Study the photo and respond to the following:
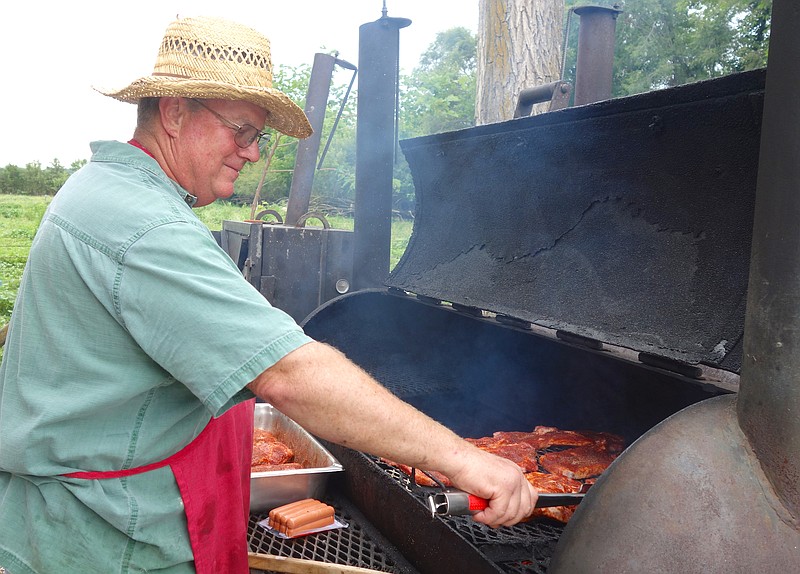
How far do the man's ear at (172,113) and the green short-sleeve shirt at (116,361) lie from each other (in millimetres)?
157

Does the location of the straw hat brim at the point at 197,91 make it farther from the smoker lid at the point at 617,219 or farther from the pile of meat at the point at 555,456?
the pile of meat at the point at 555,456

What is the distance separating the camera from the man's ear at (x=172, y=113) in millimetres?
2039

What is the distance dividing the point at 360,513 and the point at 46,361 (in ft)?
6.47

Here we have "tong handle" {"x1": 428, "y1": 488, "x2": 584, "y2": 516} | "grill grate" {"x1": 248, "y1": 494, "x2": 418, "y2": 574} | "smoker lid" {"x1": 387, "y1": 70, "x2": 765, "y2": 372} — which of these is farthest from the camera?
"grill grate" {"x1": 248, "y1": 494, "x2": 418, "y2": 574}

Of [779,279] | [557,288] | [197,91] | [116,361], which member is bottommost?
[116,361]

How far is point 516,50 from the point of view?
726 centimetres

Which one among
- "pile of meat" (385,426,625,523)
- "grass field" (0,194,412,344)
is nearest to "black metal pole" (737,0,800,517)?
"pile of meat" (385,426,625,523)

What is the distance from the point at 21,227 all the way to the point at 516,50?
11242mm

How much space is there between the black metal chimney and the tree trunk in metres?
2.64

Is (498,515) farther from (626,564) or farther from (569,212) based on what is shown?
(569,212)

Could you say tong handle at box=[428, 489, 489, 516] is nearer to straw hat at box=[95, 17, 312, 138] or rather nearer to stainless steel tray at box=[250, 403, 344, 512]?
→ straw hat at box=[95, 17, 312, 138]

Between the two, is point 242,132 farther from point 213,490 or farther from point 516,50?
point 516,50

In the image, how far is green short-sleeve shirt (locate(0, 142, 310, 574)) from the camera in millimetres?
1574

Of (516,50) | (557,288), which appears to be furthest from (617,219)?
(516,50)
